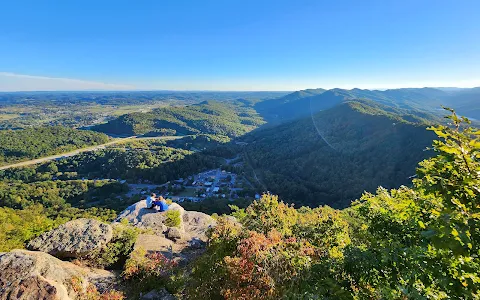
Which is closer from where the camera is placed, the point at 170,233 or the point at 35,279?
the point at 35,279

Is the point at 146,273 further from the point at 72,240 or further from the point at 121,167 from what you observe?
the point at 121,167

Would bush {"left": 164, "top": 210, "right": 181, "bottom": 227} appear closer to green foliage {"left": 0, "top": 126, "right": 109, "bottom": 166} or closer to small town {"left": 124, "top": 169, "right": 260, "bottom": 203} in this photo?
small town {"left": 124, "top": 169, "right": 260, "bottom": 203}

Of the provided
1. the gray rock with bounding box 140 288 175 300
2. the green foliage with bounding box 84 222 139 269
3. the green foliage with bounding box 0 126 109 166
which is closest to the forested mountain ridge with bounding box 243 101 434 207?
the green foliage with bounding box 84 222 139 269

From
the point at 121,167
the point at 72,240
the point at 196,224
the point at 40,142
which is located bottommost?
the point at 121,167

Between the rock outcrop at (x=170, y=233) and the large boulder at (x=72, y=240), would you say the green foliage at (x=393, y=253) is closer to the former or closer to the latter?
the rock outcrop at (x=170, y=233)

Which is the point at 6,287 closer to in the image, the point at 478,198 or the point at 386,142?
the point at 478,198

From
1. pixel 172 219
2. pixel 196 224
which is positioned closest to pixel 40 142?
pixel 196 224
